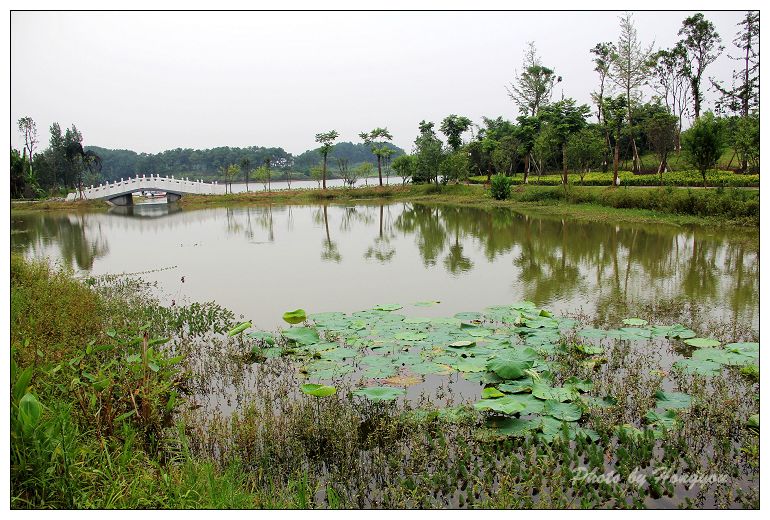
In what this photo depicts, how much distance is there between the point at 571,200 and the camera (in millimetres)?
19906

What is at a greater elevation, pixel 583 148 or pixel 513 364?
pixel 583 148

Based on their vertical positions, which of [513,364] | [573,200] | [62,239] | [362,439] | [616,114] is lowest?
[362,439]

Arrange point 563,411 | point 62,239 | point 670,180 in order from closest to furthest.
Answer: point 563,411, point 62,239, point 670,180

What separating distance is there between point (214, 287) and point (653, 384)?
675 centimetres

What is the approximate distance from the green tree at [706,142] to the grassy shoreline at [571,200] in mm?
794

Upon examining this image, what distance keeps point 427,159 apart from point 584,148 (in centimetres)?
1166

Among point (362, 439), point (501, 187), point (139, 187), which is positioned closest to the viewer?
point (362, 439)

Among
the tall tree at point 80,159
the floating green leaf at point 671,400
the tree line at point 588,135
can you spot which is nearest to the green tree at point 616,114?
the tree line at point 588,135

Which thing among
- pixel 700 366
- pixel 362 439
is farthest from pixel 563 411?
pixel 700 366

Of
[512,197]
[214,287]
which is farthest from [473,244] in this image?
[512,197]

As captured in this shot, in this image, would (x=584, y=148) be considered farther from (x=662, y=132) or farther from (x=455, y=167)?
(x=455, y=167)

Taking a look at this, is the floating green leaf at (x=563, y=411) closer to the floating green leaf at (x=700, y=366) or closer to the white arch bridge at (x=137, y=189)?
the floating green leaf at (x=700, y=366)

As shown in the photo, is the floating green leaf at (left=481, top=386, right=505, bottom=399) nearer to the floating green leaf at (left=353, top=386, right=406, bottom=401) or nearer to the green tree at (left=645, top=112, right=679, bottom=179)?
the floating green leaf at (left=353, top=386, right=406, bottom=401)

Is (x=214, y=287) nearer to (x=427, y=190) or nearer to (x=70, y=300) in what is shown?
(x=70, y=300)
